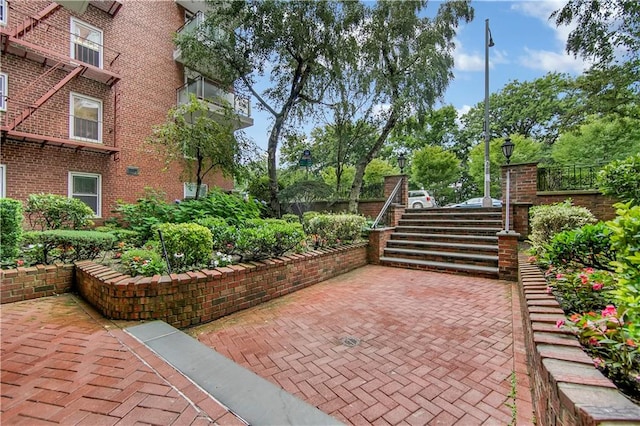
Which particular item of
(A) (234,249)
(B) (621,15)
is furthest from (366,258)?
(B) (621,15)

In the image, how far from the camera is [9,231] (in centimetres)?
378

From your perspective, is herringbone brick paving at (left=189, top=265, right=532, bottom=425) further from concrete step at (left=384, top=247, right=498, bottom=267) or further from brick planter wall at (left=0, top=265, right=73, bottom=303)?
brick planter wall at (left=0, top=265, right=73, bottom=303)

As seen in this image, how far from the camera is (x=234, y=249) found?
Answer: 4.37 metres

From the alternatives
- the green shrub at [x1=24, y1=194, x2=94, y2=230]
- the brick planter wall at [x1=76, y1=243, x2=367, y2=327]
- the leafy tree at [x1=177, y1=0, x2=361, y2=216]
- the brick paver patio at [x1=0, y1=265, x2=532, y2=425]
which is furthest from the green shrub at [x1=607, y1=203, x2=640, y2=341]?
the leafy tree at [x1=177, y1=0, x2=361, y2=216]

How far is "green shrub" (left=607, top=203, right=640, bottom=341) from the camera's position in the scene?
4.52 ft

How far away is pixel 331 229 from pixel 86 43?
9800 mm

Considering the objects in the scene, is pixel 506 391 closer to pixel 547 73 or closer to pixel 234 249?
pixel 234 249

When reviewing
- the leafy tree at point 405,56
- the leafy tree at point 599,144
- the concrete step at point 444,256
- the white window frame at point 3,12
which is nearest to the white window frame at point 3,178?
the white window frame at point 3,12

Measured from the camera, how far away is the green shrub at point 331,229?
5.99m

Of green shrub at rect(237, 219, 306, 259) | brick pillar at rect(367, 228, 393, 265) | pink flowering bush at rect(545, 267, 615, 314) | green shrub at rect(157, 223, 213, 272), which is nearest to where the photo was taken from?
pink flowering bush at rect(545, 267, 615, 314)

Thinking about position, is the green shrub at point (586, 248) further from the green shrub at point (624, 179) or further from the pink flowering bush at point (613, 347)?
the green shrub at point (624, 179)

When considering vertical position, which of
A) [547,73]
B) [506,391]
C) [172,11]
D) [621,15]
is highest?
[547,73]

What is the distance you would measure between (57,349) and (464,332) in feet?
12.4

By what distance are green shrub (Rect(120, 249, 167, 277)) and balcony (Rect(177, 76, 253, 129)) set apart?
728cm
